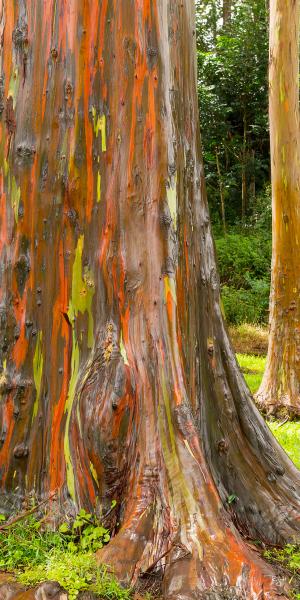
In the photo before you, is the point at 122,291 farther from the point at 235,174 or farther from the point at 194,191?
the point at 235,174

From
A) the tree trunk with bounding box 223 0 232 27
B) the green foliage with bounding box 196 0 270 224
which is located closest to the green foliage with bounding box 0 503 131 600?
the green foliage with bounding box 196 0 270 224

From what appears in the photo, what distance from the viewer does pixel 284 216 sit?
29.0 ft

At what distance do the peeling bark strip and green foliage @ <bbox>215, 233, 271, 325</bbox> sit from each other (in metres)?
12.6

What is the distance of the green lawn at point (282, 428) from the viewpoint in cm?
675

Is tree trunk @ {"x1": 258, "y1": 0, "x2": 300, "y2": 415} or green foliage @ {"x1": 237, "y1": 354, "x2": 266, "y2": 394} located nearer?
tree trunk @ {"x1": 258, "y1": 0, "x2": 300, "y2": 415}

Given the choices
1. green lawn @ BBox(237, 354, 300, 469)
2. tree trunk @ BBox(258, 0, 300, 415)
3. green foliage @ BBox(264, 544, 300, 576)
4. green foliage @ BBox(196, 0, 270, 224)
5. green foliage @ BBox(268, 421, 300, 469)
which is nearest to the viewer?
green foliage @ BBox(264, 544, 300, 576)

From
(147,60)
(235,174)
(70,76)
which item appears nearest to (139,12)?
(147,60)

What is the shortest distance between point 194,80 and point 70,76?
0.88 m

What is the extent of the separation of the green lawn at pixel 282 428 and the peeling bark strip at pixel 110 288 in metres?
2.73

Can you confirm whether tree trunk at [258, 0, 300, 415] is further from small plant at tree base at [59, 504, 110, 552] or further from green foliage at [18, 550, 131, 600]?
green foliage at [18, 550, 131, 600]

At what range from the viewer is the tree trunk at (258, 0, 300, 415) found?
8586 millimetres

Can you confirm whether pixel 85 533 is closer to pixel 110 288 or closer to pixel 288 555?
pixel 288 555

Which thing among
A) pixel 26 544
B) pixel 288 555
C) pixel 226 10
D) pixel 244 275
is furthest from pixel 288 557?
pixel 226 10

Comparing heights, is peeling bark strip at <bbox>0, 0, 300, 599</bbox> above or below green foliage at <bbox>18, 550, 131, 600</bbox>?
above
